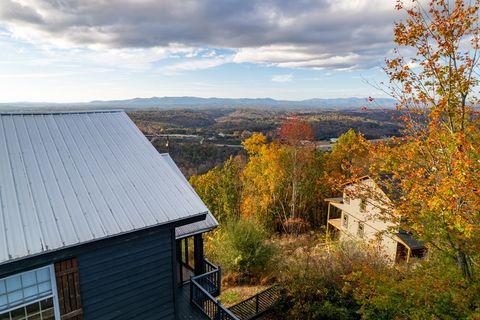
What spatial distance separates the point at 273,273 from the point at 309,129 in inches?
701

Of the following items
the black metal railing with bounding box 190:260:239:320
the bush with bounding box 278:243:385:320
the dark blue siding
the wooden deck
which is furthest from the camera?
the bush with bounding box 278:243:385:320

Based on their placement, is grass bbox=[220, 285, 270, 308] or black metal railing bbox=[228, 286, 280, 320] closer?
black metal railing bbox=[228, 286, 280, 320]

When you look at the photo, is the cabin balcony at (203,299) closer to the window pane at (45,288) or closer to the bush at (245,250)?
the window pane at (45,288)

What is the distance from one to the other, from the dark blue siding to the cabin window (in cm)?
65

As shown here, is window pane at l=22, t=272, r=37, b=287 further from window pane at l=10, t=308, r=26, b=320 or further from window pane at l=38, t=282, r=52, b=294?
window pane at l=10, t=308, r=26, b=320

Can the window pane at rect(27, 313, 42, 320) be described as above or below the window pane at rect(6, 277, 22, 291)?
below

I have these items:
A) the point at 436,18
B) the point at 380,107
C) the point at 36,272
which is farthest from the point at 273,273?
the point at 436,18

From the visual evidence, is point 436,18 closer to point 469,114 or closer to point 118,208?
point 469,114

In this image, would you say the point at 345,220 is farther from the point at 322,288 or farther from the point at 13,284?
the point at 13,284

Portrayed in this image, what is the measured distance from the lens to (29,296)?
641 cm

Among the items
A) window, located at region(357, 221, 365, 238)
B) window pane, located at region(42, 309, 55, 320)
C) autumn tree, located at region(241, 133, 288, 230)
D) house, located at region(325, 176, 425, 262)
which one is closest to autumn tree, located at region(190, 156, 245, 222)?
autumn tree, located at region(241, 133, 288, 230)

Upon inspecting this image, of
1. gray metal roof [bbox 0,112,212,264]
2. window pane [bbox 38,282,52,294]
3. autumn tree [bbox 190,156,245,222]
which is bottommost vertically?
autumn tree [bbox 190,156,245,222]

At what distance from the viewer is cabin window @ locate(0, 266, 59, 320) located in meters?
6.15

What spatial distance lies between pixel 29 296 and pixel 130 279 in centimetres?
221
